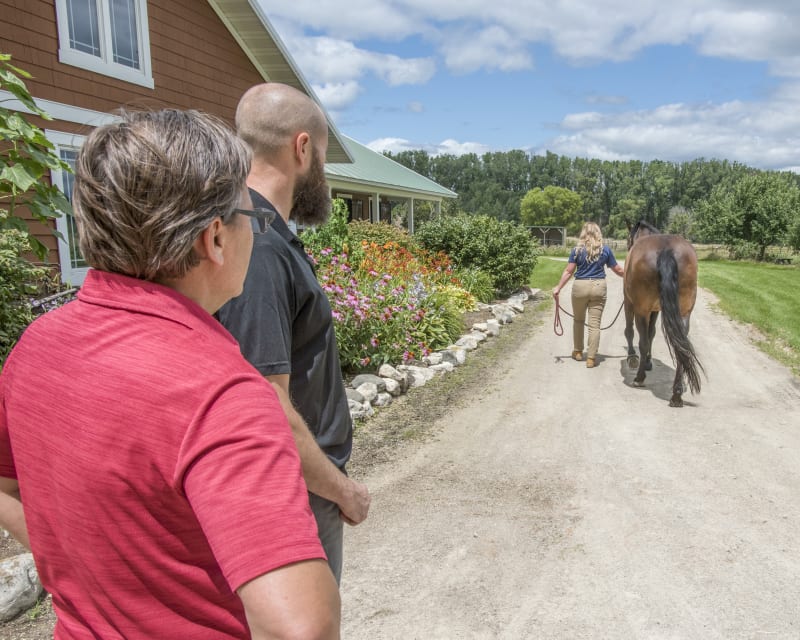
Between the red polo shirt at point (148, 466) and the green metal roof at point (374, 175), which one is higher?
the green metal roof at point (374, 175)

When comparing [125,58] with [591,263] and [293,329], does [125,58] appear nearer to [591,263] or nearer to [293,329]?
[591,263]

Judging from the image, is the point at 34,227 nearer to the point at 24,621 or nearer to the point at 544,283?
the point at 24,621

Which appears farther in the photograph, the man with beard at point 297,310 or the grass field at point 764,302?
the grass field at point 764,302

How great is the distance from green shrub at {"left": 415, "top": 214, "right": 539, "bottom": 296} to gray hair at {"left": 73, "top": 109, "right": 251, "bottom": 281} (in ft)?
44.8

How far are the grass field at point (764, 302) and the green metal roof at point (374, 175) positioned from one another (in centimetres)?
597

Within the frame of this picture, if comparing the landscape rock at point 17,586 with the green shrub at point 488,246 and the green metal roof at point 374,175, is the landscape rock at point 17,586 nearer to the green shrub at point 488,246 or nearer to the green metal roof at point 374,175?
the green shrub at point 488,246

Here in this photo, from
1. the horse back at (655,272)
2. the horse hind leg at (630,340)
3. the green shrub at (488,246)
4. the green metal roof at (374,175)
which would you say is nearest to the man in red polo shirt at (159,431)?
the horse back at (655,272)

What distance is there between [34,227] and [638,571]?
809cm

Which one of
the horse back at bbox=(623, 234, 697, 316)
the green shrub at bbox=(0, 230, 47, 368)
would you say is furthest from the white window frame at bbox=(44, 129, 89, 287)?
the horse back at bbox=(623, 234, 697, 316)

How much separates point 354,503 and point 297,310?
61 centimetres

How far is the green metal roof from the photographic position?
18516mm

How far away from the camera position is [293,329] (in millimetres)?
1856

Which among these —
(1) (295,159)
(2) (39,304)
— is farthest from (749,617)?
(2) (39,304)

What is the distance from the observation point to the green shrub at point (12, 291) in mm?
4914
